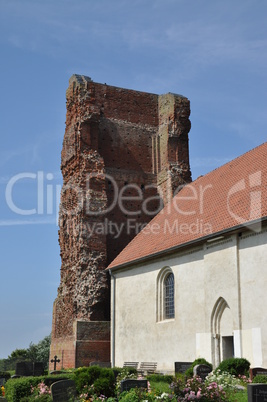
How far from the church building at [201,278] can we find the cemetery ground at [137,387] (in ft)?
5.54

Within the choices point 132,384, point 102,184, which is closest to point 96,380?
point 132,384

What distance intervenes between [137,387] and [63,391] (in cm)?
187

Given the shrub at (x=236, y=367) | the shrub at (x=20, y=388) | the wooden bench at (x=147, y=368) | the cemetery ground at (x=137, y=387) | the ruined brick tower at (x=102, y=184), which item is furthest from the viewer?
the ruined brick tower at (x=102, y=184)

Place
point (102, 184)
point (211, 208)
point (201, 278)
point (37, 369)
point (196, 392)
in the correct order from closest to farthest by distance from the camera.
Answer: point (196, 392) → point (201, 278) → point (211, 208) → point (37, 369) → point (102, 184)

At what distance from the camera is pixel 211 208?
76.8ft

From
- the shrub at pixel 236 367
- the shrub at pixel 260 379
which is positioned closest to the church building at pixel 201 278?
the shrub at pixel 236 367

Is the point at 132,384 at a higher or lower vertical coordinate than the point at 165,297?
lower

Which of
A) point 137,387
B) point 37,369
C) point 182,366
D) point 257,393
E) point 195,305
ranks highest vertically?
point 195,305

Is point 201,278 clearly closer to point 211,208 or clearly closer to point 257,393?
point 211,208

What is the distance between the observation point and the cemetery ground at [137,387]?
1207cm

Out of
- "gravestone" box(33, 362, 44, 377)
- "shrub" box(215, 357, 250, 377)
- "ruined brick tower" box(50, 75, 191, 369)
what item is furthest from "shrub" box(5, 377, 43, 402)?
"ruined brick tower" box(50, 75, 191, 369)

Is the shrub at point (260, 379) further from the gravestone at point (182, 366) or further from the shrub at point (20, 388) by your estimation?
the shrub at point (20, 388)

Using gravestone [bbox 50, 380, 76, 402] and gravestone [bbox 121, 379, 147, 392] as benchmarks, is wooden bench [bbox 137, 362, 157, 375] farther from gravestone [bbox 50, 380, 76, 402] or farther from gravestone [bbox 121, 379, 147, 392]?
gravestone [bbox 50, 380, 76, 402]

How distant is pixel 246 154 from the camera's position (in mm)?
25094
